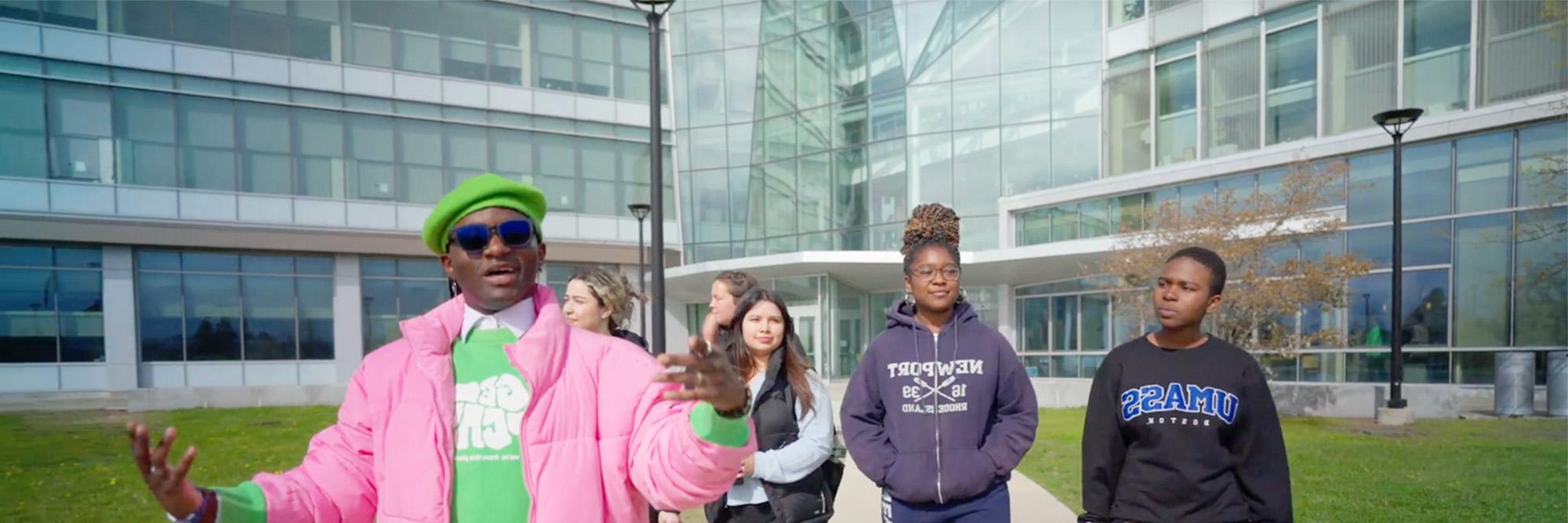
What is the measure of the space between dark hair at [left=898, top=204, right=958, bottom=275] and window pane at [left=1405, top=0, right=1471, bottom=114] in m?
18.9

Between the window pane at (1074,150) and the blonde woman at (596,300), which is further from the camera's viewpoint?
the window pane at (1074,150)

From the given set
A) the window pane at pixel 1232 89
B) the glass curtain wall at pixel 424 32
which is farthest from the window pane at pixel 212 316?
the window pane at pixel 1232 89

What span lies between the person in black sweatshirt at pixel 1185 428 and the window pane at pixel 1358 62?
18929 millimetres

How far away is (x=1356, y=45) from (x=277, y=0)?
27.6 meters

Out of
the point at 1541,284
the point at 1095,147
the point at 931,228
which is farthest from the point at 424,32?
the point at 1541,284

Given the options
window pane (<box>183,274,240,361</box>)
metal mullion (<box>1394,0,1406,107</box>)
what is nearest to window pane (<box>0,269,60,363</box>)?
window pane (<box>183,274,240,361</box>)

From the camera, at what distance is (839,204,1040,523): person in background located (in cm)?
363

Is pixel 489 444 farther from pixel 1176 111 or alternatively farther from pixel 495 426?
pixel 1176 111

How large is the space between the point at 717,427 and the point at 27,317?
2758cm

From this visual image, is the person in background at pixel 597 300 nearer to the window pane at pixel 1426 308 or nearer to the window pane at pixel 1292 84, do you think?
the window pane at pixel 1426 308

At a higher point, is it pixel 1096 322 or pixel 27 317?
pixel 27 317

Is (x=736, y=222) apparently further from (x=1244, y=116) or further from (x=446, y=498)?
(x=446, y=498)

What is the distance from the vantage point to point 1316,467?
10406mm

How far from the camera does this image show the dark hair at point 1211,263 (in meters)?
3.56
